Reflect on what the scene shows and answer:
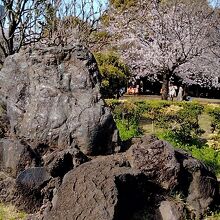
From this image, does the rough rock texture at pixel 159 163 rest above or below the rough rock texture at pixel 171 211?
above

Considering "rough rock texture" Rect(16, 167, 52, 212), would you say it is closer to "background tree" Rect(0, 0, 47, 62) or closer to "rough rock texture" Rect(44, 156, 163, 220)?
"rough rock texture" Rect(44, 156, 163, 220)

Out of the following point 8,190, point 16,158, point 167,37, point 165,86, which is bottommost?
point 8,190

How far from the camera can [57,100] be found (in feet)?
19.5

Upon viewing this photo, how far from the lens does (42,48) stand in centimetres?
634

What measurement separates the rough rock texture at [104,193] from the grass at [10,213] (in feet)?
2.47

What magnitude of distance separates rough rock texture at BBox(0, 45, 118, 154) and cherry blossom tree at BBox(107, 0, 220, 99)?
1335 centimetres

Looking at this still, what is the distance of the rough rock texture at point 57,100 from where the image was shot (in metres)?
5.66

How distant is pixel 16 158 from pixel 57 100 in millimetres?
999

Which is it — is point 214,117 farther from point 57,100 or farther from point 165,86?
point 57,100

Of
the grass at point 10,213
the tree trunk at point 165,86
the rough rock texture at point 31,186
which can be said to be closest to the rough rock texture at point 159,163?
the rough rock texture at point 31,186

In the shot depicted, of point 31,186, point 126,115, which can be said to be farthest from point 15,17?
point 31,186

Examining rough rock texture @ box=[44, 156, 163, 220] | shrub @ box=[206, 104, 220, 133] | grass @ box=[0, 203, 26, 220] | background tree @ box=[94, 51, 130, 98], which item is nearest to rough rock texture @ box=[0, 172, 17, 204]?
grass @ box=[0, 203, 26, 220]

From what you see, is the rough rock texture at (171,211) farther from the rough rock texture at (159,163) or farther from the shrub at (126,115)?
the shrub at (126,115)

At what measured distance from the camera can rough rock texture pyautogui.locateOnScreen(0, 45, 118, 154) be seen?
18.6 feet
